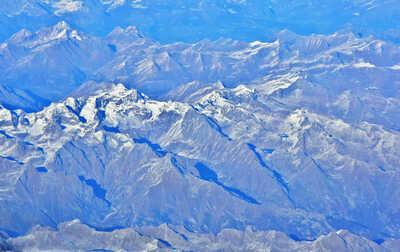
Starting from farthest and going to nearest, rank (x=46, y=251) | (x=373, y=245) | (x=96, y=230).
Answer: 1. (x=373, y=245)
2. (x=96, y=230)
3. (x=46, y=251)

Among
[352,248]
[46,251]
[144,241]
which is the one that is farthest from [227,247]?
[46,251]

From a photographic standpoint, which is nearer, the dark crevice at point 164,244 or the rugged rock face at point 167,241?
the dark crevice at point 164,244

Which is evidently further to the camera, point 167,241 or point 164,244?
point 167,241

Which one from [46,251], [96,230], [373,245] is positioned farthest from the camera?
[373,245]

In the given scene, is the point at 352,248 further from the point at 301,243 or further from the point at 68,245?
the point at 68,245

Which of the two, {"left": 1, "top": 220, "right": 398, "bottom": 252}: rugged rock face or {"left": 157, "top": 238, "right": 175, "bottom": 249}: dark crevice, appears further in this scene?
{"left": 1, "top": 220, "right": 398, "bottom": 252}: rugged rock face

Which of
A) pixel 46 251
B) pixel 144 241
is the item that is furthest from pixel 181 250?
pixel 46 251

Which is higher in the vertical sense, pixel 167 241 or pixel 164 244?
pixel 164 244

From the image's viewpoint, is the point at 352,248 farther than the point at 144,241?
Yes

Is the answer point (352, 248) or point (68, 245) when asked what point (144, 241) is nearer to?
point (68, 245)
